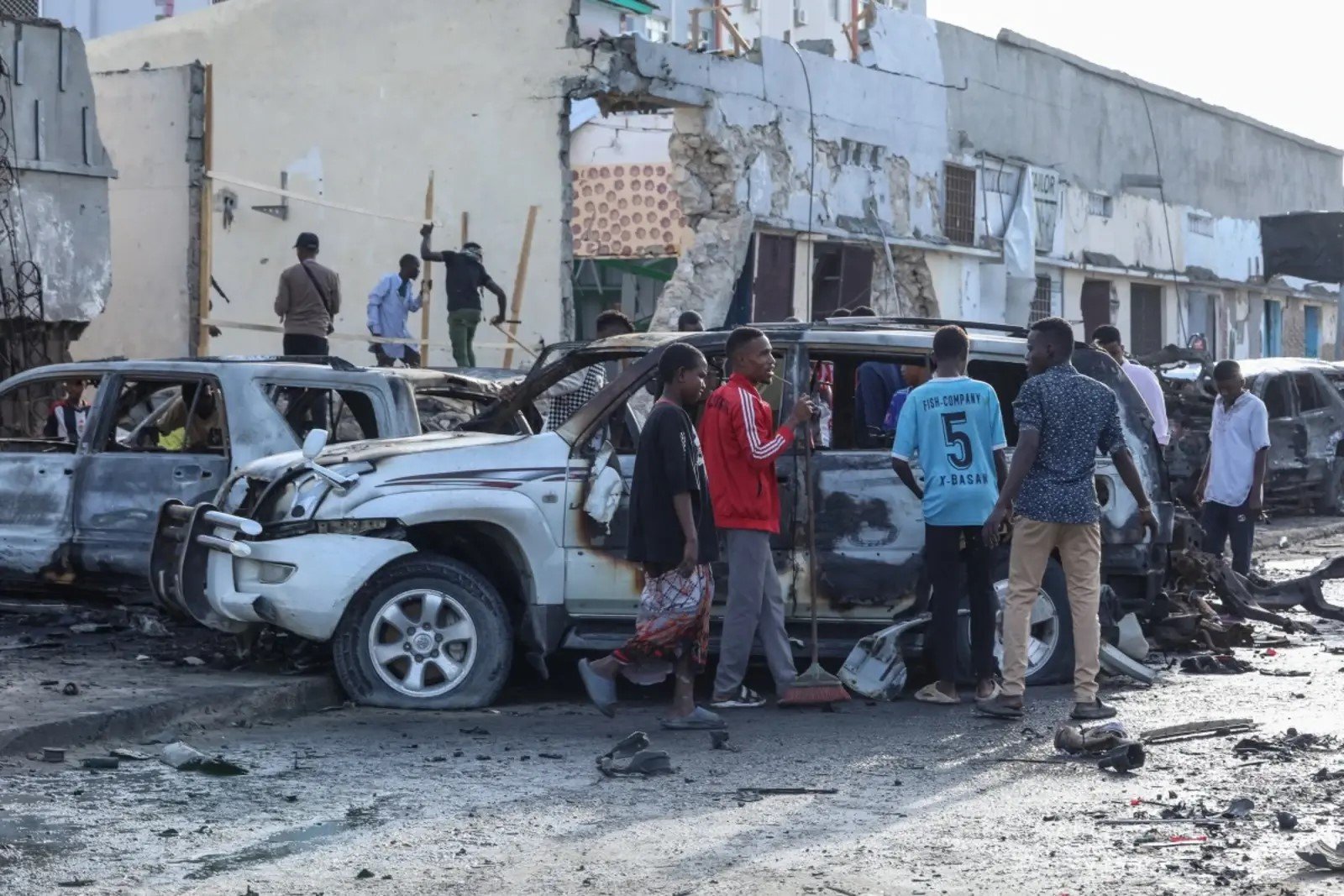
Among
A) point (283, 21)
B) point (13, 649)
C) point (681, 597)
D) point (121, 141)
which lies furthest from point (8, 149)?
point (681, 597)

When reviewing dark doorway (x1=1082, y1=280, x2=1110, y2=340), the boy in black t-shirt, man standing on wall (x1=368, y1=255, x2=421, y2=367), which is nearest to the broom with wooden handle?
the boy in black t-shirt

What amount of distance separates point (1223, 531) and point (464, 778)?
25.6 feet

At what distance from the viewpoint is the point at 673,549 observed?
26.5 feet

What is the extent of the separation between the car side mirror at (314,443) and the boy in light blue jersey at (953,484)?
262 centimetres

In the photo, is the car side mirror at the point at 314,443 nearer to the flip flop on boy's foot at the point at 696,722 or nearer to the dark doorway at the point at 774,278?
the flip flop on boy's foot at the point at 696,722

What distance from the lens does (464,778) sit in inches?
281

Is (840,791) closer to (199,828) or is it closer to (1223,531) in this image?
(199,828)

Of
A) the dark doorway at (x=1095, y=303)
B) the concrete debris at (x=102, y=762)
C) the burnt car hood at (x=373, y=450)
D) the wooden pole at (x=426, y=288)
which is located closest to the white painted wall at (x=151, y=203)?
the wooden pole at (x=426, y=288)

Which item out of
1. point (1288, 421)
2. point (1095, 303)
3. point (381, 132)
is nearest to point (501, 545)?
point (1288, 421)

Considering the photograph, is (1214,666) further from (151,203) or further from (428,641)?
(151,203)

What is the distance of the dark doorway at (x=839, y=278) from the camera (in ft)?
84.6

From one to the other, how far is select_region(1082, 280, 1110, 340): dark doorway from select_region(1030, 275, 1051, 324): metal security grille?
1.50 metres

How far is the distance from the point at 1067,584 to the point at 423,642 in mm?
2892

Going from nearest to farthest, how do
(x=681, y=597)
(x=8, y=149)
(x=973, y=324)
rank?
(x=681, y=597) → (x=973, y=324) → (x=8, y=149)
